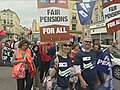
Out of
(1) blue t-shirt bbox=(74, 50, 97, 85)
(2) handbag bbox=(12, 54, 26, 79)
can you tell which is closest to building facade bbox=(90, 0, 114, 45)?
(2) handbag bbox=(12, 54, 26, 79)

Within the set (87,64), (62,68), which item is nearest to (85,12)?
(87,64)

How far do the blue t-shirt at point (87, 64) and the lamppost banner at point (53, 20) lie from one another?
82 cm

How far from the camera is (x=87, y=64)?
5.60 m

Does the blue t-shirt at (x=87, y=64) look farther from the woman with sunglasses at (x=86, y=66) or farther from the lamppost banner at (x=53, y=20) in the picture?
the lamppost banner at (x=53, y=20)

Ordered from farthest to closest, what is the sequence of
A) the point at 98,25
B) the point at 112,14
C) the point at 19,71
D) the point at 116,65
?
the point at 98,25 < the point at 116,65 < the point at 19,71 < the point at 112,14

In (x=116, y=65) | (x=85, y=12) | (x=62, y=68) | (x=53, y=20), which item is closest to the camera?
(x=62, y=68)

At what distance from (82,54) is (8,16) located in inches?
5510

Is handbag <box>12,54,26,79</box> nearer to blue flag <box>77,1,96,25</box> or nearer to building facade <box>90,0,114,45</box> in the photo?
Answer: blue flag <box>77,1,96,25</box>

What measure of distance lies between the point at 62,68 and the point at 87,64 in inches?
21.3

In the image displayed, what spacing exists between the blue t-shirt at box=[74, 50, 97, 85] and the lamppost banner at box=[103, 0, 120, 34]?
1.30 metres

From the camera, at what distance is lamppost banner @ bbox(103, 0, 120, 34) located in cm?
664

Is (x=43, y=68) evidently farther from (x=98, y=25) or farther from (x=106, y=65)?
(x=98, y=25)

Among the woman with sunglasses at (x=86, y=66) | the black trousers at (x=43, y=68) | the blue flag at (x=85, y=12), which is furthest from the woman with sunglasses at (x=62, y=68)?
the blue flag at (x=85, y=12)

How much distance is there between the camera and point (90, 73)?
5.64 metres
